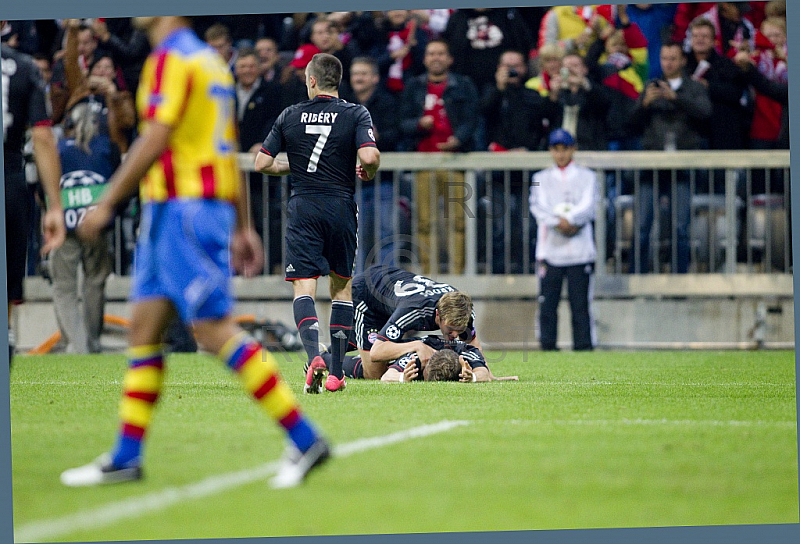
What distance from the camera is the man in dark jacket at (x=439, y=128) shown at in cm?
1287

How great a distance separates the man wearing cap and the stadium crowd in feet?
1.69

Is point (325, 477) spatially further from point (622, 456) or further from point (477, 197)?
point (477, 197)

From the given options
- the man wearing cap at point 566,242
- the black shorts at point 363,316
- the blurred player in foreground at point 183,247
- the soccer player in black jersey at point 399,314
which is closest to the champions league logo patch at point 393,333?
the soccer player in black jersey at point 399,314

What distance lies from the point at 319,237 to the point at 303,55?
563cm

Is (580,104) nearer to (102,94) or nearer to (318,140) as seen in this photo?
(102,94)

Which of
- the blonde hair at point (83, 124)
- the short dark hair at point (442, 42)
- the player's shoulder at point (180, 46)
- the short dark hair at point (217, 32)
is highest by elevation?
the short dark hair at point (217, 32)

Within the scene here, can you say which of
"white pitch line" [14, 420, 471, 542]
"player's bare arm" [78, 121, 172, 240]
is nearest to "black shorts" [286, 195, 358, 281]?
"white pitch line" [14, 420, 471, 542]

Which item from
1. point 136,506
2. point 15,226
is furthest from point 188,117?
point 15,226

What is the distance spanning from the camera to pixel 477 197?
13516mm

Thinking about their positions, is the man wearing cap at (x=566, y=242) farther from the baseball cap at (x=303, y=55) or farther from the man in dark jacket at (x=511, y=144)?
the baseball cap at (x=303, y=55)

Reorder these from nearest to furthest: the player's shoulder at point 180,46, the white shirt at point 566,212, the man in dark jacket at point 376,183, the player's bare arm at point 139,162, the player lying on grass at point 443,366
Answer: the player's bare arm at point 139,162
the player's shoulder at point 180,46
the player lying on grass at point 443,366
the white shirt at point 566,212
the man in dark jacket at point 376,183

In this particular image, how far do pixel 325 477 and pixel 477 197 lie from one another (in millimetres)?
8944

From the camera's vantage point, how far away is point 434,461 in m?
5.17

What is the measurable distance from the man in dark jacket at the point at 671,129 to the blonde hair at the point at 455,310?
5.25 m
